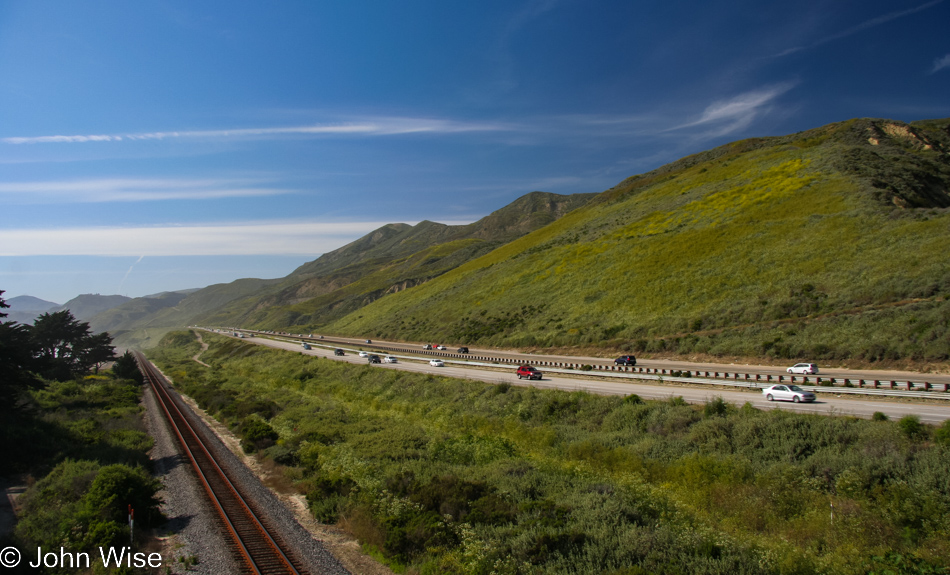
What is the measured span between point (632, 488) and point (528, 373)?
23748mm

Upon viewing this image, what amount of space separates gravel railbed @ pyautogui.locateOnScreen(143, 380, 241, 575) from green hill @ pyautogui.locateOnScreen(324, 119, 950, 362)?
127 feet

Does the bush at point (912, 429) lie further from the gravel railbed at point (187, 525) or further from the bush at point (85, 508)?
the bush at point (85, 508)

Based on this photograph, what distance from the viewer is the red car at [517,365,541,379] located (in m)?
36.4

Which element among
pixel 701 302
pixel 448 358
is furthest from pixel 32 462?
pixel 701 302

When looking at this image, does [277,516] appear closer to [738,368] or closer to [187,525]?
[187,525]

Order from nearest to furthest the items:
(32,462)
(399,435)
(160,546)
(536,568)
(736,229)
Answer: (536,568) → (160,546) → (32,462) → (399,435) → (736,229)

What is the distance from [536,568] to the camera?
9641 mm

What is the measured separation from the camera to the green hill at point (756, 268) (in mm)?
35969

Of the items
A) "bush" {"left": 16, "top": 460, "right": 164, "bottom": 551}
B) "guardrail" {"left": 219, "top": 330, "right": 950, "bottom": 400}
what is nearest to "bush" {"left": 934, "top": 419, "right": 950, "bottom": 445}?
"guardrail" {"left": 219, "top": 330, "right": 950, "bottom": 400}

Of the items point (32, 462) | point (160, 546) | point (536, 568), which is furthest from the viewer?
point (32, 462)

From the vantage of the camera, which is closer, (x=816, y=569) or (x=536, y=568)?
(x=816, y=569)

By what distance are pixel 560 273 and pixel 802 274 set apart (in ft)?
121

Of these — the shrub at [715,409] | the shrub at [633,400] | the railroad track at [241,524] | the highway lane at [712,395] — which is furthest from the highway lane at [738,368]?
the railroad track at [241,524]

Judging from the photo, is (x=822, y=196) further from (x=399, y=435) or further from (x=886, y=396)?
(x=399, y=435)
